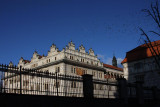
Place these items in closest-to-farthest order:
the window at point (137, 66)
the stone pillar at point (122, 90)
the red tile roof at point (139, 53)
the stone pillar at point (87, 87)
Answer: the stone pillar at point (87, 87), the stone pillar at point (122, 90), the red tile roof at point (139, 53), the window at point (137, 66)

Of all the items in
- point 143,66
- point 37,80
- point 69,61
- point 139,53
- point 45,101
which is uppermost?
point 139,53

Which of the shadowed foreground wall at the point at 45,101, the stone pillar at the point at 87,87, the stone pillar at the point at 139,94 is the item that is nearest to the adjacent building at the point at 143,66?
the stone pillar at the point at 139,94

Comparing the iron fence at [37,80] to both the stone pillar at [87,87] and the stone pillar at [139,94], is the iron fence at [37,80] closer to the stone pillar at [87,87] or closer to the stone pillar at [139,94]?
the stone pillar at [87,87]

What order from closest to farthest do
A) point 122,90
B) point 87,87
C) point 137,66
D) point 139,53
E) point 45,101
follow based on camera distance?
1. point 45,101
2. point 87,87
3. point 122,90
4. point 137,66
5. point 139,53

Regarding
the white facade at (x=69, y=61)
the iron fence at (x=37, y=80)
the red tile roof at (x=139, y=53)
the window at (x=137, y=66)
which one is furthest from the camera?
the white facade at (x=69, y=61)

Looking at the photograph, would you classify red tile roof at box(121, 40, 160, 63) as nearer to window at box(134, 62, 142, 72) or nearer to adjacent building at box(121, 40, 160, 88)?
adjacent building at box(121, 40, 160, 88)

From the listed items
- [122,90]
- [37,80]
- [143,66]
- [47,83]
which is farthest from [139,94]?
[143,66]

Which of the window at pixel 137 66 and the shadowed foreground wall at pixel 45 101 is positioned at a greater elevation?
the window at pixel 137 66

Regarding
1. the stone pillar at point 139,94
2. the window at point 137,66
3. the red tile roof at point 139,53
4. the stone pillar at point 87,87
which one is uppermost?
the red tile roof at point 139,53

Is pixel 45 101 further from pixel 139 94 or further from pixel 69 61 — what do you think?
pixel 69 61

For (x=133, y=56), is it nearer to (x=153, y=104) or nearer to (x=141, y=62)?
(x=141, y=62)

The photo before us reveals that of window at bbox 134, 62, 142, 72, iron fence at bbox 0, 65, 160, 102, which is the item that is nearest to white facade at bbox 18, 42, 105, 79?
window at bbox 134, 62, 142, 72

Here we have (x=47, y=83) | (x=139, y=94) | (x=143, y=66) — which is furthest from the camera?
(x=143, y=66)

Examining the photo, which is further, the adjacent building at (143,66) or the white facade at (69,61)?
the white facade at (69,61)
